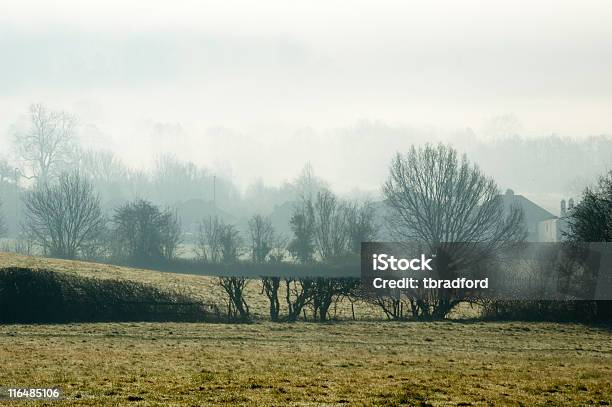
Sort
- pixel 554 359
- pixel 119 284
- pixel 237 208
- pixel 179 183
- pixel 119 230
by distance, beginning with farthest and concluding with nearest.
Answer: pixel 179 183 → pixel 237 208 → pixel 119 230 → pixel 119 284 → pixel 554 359

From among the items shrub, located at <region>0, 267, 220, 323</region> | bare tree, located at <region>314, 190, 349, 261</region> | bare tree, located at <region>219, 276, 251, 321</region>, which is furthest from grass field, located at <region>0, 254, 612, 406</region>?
bare tree, located at <region>314, 190, 349, 261</region>

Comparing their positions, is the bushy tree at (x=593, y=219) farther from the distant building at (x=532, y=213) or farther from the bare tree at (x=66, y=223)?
the distant building at (x=532, y=213)

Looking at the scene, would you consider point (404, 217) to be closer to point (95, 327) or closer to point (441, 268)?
point (441, 268)

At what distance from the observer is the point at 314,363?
22.1 meters

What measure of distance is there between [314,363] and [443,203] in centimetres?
4731

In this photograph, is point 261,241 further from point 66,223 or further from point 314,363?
point 314,363

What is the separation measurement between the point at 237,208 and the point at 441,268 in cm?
12649

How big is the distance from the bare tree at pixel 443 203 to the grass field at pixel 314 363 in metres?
24.9

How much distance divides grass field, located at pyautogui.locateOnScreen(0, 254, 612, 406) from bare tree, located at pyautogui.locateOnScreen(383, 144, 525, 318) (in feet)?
81.8

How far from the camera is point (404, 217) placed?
66688 millimetres

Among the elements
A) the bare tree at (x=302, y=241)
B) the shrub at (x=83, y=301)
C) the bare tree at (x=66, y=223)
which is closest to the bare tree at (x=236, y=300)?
the shrub at (x=83, y=301)

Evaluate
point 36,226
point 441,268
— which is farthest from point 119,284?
point 36,226

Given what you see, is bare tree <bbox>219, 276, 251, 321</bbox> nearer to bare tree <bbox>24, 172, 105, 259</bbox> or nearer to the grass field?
the grass field

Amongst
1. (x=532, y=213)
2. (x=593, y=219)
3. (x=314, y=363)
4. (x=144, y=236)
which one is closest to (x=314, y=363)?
(x=314, y=363)
